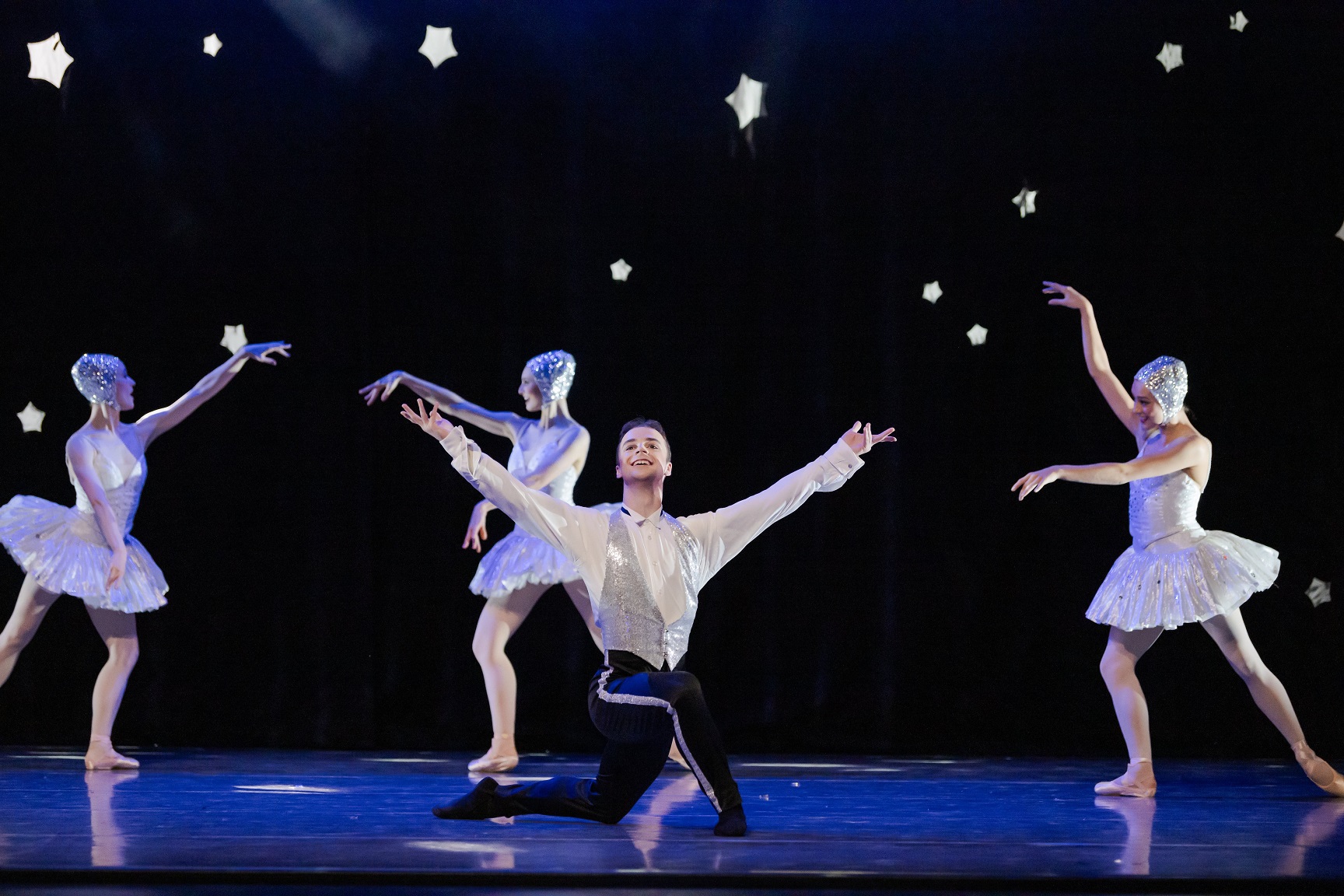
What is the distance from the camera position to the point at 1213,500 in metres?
5.44

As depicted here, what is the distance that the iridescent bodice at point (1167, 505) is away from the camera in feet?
13.6

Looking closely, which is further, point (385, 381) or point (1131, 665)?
point (385, 381)

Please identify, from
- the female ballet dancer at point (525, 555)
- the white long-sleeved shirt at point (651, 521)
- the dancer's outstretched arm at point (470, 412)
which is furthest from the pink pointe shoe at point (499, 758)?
the white long-sleeved shirt at point (651, 521)

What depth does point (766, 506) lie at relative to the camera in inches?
132

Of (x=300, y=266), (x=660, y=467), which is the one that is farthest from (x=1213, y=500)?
(x=300, y=266)

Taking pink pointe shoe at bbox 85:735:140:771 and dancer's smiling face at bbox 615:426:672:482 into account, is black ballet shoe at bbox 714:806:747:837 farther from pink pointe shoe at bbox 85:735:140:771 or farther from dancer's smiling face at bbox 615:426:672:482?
pink pointe shoe at bbox 85:735:140:771

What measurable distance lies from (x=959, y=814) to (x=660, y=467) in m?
1.27

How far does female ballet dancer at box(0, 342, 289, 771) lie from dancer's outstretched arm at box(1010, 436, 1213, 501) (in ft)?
9.32

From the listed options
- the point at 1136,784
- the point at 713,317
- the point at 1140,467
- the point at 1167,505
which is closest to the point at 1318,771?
the point at 1136,784

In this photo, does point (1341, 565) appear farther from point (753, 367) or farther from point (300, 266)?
point (300, 266)

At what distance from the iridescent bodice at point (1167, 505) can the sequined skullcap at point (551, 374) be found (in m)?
2.00

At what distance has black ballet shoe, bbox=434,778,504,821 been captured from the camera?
3213 millimetres

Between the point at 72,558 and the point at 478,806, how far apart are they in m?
2.15

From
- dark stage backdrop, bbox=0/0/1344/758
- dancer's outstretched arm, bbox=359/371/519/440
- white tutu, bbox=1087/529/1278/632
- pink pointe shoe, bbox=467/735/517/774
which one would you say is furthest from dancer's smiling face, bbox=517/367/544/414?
white tutu, bbox=1087/529/1278/632
